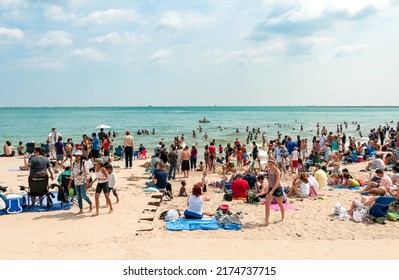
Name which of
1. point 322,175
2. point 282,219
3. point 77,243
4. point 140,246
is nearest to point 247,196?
point 282,219

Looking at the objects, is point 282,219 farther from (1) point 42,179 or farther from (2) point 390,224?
(1) point 42,179

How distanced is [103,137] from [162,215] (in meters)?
9.34

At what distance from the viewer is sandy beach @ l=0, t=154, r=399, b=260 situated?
581cm

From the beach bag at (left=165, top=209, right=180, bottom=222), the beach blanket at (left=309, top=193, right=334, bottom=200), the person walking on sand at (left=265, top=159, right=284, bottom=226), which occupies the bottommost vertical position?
the beach blanket at (left=309, top=193, right=334, bottom=200)

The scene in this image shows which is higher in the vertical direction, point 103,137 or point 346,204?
point 103,137

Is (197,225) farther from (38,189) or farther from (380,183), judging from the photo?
(380,183)

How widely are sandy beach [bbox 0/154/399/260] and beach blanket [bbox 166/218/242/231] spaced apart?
7.2 inches

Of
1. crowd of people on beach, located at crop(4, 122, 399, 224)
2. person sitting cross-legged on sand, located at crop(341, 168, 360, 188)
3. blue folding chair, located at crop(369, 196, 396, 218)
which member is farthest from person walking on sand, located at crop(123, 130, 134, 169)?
blue folding chair, located at crop(369, 196, 396, 218)

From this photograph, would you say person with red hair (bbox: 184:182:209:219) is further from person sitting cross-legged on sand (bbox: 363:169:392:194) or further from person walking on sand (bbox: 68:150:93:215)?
person sitting cross-legged on sand (bbox: 363:169:392:194)

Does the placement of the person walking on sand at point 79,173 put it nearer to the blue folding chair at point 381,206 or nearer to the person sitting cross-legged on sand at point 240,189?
the person sitting cross-legged on sand at point 240,189

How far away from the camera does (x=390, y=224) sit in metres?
7.79

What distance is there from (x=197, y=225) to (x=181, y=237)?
77 cm

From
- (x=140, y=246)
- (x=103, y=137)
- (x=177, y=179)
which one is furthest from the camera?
(x=103, y=137)
